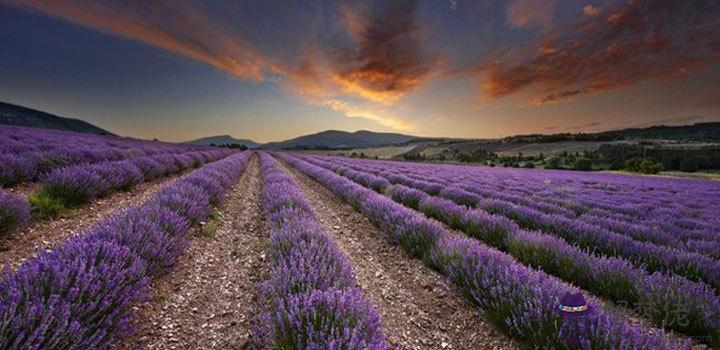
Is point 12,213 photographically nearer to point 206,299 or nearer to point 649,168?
point 206,299

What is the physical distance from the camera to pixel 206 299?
294 centimetres

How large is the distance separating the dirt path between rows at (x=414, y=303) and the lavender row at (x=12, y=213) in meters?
4.01

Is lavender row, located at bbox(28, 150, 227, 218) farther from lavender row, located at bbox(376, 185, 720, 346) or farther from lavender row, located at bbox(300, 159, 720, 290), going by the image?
lavender row, located at bbox(300, 159, 720, 290)

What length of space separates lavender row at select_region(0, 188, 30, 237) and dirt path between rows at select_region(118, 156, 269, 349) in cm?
182

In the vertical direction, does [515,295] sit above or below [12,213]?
below

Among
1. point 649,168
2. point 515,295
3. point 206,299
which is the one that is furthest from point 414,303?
point 649,168

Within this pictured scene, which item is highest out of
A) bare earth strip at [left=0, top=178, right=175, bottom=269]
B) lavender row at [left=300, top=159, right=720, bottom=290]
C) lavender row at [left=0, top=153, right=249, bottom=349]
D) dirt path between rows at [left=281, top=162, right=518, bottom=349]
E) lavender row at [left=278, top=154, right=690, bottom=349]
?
lavender row at [left=0, top=153, right=249, bottom=349]

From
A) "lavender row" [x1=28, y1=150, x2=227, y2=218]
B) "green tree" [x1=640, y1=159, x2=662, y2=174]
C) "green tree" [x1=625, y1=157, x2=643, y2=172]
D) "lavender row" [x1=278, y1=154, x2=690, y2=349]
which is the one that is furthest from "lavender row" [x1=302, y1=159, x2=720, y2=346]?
"green tree" [x1=625, y1=157, x2=643, y2=172]

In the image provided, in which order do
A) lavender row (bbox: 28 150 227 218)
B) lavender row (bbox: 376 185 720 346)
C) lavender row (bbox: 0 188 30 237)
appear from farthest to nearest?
1. lavender row (bbox: 28 150 227 218)
2. lavender row (bbox: 0 188 30 237)
3. lavender row (bbox: 376 185 720 346)

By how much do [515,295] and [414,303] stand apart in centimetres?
108

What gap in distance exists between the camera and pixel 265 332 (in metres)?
2.16

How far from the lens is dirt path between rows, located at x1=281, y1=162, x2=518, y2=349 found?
2516 millimetres

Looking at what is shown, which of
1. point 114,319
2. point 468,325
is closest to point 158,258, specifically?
point 114,319

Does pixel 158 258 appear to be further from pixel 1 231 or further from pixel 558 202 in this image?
pixel 558 202
